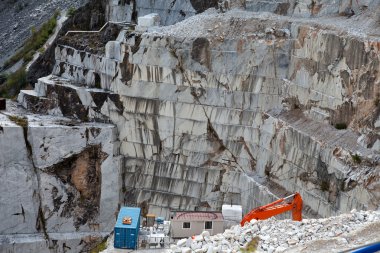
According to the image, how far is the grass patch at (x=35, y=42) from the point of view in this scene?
4769 centimetres

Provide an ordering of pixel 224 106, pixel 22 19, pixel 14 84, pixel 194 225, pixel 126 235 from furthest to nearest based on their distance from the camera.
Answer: pixel 22 19
pixel 14 84
pixel 224 106
pixel 194 225
pixel 126 235

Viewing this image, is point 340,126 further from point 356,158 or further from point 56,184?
point 56,184

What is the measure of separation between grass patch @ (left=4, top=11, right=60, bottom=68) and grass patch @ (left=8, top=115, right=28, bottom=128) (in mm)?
15090

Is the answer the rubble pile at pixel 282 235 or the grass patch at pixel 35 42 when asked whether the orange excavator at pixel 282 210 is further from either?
the grass patch at pixel 35 42

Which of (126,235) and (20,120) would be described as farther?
(20,120)

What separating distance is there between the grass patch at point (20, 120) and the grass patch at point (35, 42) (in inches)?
594

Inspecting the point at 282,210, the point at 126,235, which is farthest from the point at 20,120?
the point at 282,210

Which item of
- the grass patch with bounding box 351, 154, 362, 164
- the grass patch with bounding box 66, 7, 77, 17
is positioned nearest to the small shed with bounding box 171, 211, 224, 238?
the grass patch with bounding box 351, 154, 362, 164

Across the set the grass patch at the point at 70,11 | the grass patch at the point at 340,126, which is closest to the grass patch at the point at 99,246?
the grass patch at the point at 340,126

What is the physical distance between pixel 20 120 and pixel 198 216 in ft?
37.0

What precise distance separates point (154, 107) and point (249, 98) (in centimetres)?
446

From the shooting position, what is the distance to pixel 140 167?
3212cm

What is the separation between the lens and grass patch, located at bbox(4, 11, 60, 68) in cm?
4769

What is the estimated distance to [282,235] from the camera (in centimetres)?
1697
